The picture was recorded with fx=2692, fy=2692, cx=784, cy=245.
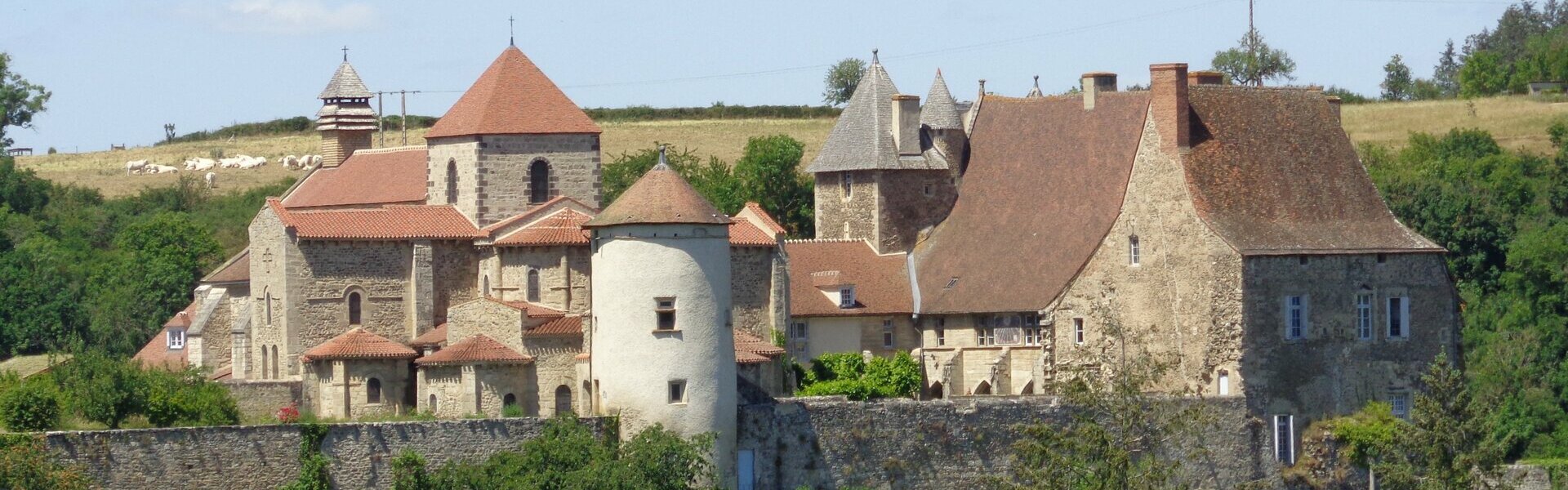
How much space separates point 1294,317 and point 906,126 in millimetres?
14040

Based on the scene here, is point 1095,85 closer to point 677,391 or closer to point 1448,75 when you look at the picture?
point 677,391

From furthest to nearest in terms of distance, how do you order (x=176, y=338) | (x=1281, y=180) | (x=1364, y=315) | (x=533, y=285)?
1. (x=176, y=338)
2. (x=1281, y=180)
3. (x=1364, y=315)
4. (x=533, y=285)

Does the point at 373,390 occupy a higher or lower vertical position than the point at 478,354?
lower

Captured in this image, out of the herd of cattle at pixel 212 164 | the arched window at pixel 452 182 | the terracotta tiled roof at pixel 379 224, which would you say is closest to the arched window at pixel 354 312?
the terracotta tiled roof at pixel 379 224

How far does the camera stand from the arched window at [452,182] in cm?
6650

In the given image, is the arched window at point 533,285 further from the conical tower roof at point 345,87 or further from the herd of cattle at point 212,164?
the herd of cattle at point 212,164

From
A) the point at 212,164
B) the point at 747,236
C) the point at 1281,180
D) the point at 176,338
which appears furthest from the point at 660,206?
the point at 212,164

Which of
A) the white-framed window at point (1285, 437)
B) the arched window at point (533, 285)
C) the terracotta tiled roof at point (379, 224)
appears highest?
the terracotta tiled roof at point (379, 224)

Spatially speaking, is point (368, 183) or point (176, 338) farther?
point (176, 338)

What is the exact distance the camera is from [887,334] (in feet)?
231

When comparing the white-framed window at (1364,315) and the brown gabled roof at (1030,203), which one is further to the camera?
the brown gabled roof at (1030,203)

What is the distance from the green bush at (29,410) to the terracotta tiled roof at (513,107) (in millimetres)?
15612

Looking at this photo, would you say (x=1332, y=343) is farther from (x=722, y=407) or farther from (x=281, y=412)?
(x=281, y=412)

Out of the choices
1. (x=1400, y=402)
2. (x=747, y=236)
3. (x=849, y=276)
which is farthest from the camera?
(x=849, y=276)
